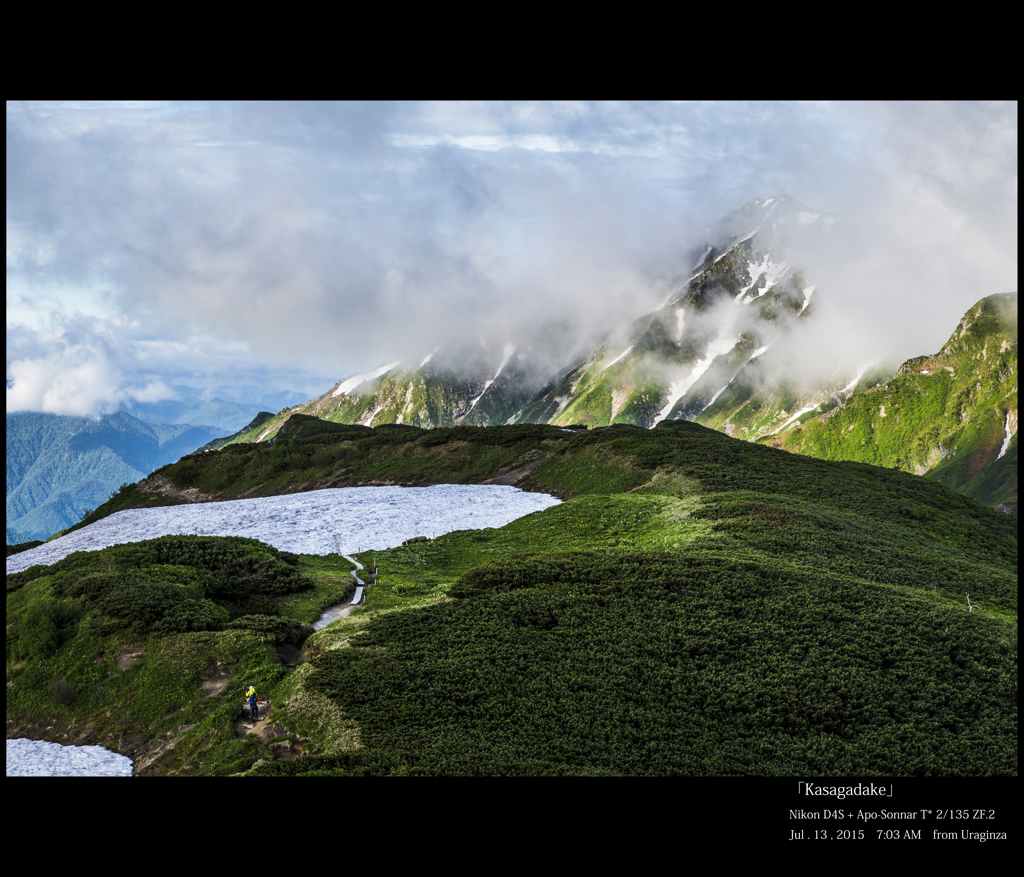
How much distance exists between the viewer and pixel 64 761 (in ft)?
72.8

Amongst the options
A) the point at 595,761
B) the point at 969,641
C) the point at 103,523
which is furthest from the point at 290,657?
the point at 103,523

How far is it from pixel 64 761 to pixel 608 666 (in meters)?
18.9

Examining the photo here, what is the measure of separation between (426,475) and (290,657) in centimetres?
6284

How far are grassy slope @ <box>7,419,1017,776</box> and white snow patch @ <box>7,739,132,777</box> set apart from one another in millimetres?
755

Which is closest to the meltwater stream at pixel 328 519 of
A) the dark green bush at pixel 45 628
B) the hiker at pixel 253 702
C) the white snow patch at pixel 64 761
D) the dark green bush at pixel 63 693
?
the dark green bush at pixel 45 628

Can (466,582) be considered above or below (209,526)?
below

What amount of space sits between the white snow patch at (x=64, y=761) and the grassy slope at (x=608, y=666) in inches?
29.7

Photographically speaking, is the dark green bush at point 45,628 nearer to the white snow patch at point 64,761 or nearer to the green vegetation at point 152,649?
the green vegetation at point 152,649

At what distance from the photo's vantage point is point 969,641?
2653 cm

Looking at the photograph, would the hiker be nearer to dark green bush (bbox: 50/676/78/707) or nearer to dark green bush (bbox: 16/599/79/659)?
dark green bush (bbox: 50/676/78/707)

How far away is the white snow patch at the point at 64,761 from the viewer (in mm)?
21406

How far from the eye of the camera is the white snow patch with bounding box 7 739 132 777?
70.2 ft

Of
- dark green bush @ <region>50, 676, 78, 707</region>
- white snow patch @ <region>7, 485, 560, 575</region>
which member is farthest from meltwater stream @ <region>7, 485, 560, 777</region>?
dark green bush @ <region>50, 676, 78, 707</region>
